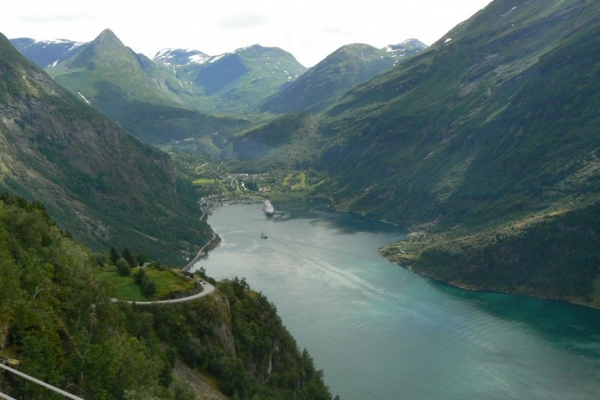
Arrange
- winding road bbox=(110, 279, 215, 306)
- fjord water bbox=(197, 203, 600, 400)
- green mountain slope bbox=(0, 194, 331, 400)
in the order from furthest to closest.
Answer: fjord water bbox=(197, 203, 600, 400) → winding road bbox=(110, 279, 215, 306) → green mountain slope bbox=(0, 194, 331, 400)

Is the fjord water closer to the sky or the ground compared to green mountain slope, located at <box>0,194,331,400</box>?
closer to the ground

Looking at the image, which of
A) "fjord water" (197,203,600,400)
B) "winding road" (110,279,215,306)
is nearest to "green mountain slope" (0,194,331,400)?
"winding road" (110,279,215,306)

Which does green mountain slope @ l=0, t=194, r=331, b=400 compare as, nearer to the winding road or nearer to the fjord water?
the winding road

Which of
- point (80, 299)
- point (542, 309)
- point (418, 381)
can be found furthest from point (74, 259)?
point (542, 309)

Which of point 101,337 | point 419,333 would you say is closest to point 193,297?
point 101,337

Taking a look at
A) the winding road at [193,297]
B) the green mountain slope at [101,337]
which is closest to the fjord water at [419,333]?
the green mountain slope at [101,337]

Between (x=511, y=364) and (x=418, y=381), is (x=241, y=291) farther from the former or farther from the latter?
(x=511, y=364)
